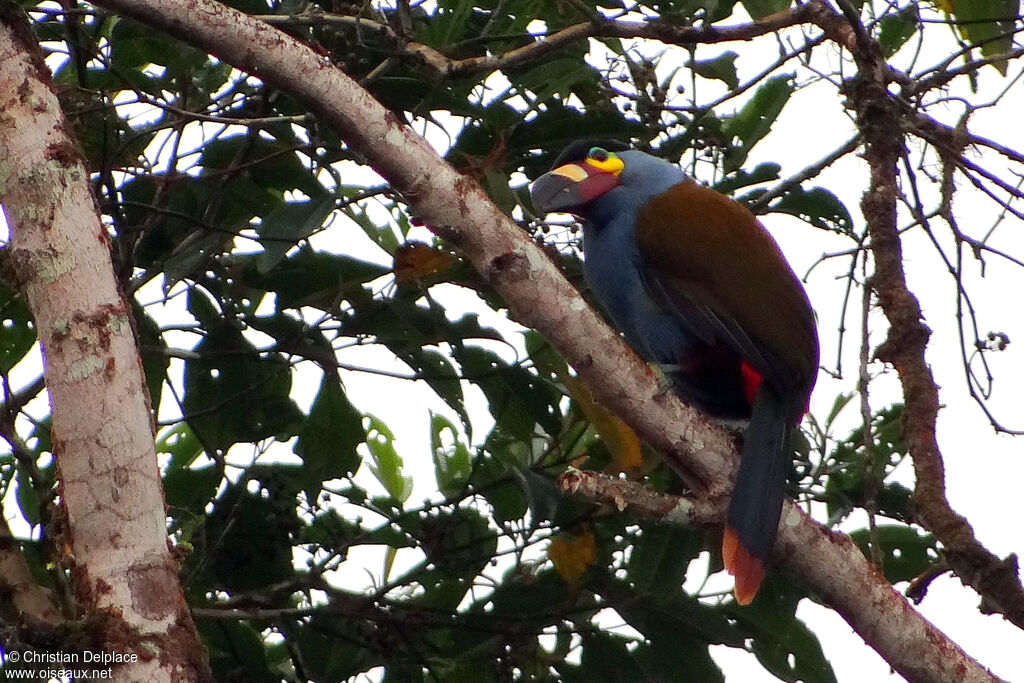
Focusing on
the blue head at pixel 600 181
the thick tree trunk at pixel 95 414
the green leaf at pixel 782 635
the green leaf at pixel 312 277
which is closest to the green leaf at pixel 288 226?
the green leaf at pixel 312 277

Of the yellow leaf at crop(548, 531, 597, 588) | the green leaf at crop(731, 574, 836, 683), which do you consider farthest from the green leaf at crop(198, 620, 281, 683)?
the green leaf at crop(731, 574, 836, 683)

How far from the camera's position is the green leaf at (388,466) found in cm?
319

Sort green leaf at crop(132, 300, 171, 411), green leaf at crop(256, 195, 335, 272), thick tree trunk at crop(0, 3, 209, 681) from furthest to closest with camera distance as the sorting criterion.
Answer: green leaf at crop(132, 300, 171, 411) → green leaf at crop(256, 195, 335, 272) → thick tree trunk at crop(0, 3, 209, 681)

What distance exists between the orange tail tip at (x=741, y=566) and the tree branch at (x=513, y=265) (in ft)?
0.38

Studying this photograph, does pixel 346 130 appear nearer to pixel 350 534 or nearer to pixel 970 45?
pixel 350 534

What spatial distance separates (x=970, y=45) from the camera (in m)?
2.47

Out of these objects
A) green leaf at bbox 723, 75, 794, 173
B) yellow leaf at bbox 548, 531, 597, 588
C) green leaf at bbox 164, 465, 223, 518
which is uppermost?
green leaf at bbox 723, 75, 794, 173

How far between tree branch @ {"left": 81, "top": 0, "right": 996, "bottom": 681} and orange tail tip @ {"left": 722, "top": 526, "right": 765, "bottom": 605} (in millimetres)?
115

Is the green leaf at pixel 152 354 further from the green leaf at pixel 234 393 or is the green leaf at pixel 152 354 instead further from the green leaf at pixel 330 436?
the green leaf at pixel 330 436

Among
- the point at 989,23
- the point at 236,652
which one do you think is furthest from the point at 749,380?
the point at 236,652

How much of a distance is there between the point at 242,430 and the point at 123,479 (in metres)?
1.16

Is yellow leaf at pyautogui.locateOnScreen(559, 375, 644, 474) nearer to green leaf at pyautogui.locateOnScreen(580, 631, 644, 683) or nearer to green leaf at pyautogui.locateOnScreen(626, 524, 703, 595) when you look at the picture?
green leaf at pyautogui.locateOnScreen(626, 524, 703, 595)

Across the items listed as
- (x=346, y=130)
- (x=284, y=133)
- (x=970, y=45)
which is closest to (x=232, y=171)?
(x=284, y=133)

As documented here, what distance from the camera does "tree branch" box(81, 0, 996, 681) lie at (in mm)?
1865
